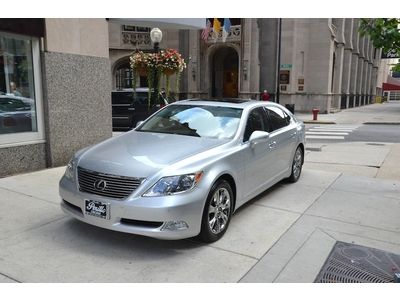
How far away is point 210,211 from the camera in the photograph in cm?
429

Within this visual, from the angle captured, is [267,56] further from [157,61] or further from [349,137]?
[157,61]

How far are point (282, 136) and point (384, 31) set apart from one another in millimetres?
2071

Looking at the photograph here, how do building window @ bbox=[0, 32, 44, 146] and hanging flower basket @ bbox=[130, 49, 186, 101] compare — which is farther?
hanging flower basket @ bbox=[130, 49, 186, 101]

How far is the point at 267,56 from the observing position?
29016 mm

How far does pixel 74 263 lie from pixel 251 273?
5.61ft

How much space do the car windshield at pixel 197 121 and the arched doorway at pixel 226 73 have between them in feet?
88.3

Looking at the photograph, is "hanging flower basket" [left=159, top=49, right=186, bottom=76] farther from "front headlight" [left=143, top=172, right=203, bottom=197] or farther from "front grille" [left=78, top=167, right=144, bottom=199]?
"front headlight" [left=143, top=172, right=203, bottom=197]

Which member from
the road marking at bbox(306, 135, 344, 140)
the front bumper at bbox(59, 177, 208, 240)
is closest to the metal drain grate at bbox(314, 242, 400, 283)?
the front bumper at bbox(59, 177, 208, 240)

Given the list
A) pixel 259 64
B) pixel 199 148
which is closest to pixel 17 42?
pixel 199 148

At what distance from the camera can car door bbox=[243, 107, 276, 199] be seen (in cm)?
514

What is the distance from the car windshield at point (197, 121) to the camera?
204 inches

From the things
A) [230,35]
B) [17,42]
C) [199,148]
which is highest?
[230,35]

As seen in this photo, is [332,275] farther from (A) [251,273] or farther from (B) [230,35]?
(B) [230,35]

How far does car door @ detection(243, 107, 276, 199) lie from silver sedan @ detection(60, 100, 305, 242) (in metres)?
0.01
